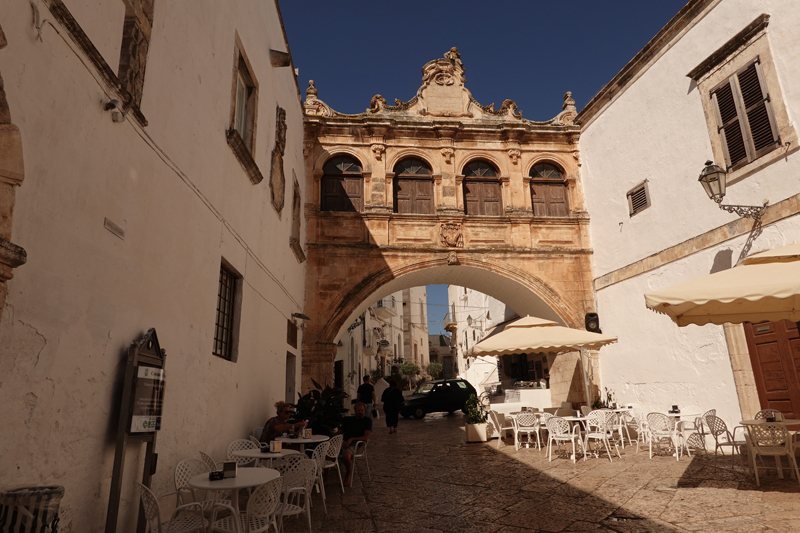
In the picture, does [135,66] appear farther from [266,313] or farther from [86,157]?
[266,313]

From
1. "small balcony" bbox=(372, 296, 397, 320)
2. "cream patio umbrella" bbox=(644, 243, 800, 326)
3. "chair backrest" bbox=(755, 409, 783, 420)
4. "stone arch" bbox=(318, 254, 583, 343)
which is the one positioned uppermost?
"small balcony" bbox=(372, 296, 397, 320)

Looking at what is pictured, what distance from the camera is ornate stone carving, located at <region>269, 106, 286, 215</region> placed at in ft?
27.5

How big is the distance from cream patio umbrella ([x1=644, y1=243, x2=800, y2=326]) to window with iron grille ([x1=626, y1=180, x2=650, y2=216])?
4993mm

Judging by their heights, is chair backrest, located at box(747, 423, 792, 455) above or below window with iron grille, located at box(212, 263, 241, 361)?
below

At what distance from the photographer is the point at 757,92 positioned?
7.68 m

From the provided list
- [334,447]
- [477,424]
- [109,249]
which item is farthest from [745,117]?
[109,249]

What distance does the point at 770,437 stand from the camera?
5.46 metres

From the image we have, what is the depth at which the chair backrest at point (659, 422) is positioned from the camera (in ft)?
23.5

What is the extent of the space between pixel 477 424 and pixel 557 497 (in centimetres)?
482

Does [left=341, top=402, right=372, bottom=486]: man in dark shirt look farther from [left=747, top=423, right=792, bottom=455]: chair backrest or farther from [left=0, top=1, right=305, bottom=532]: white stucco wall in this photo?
[left=747, top=423, right=792, bottom=455]: chair backrest

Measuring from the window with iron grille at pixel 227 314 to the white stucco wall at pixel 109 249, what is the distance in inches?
6.0

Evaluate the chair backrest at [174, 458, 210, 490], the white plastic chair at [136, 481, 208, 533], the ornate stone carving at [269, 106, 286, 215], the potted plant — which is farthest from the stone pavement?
the ornate stone carving at [269, 106, 286, 215]

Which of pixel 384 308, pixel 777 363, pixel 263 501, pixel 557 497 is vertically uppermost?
pixel 384 308

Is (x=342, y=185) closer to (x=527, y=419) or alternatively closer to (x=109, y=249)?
(x=527, y=419)
